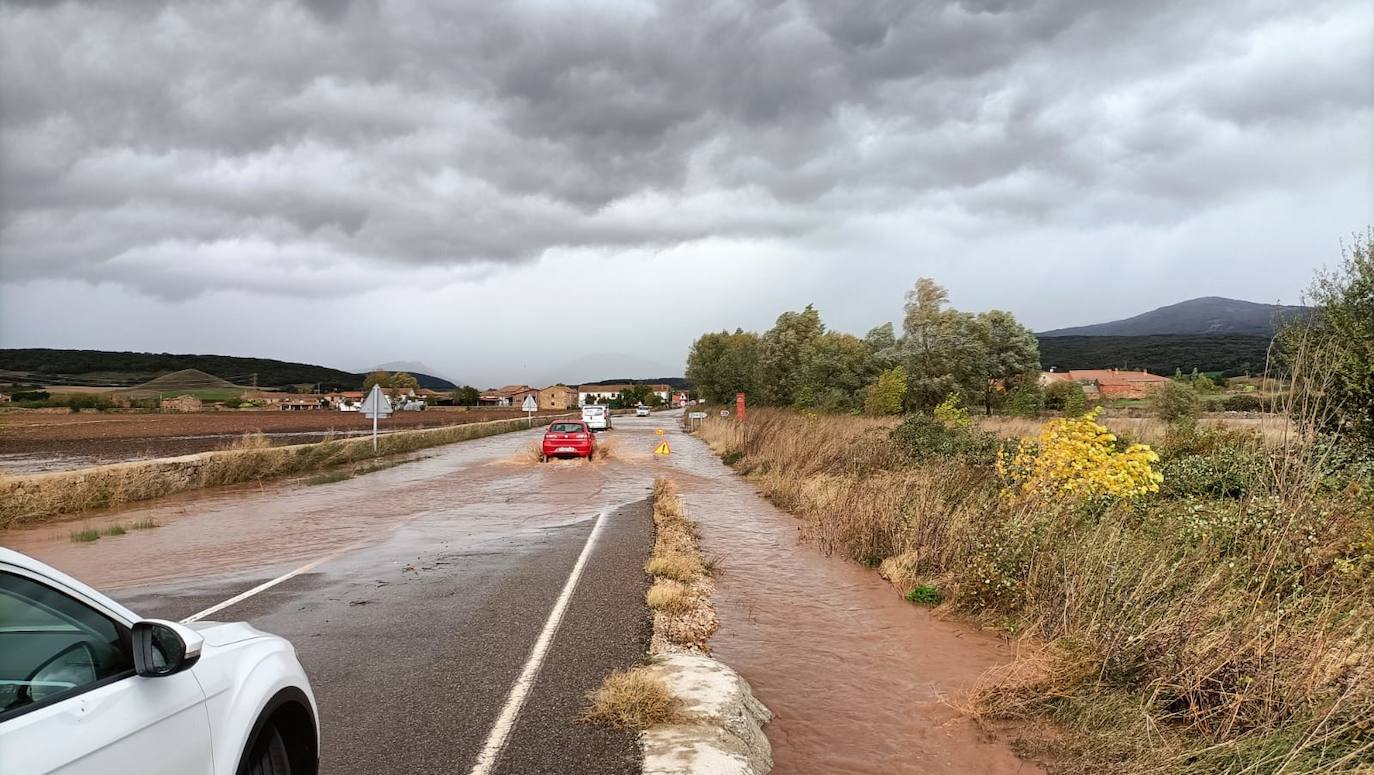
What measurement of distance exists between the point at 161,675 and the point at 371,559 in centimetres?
965

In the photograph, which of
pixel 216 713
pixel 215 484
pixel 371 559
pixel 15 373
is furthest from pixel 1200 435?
pixel 15 373

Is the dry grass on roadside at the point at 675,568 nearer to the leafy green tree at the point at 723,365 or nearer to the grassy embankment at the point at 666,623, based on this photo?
the grassy embankment at the point at 666,623

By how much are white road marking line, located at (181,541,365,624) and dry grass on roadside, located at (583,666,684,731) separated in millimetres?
3674

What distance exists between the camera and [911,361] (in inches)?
2215

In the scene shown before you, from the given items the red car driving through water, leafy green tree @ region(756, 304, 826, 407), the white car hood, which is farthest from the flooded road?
leafy green tree @ region(756, 304, 826, 407)

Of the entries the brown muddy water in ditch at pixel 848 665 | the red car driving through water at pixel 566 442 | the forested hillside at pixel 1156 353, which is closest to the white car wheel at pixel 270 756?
the brown muddy water in ditch at pixel 848 665

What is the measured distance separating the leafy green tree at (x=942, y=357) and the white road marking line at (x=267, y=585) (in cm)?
4640

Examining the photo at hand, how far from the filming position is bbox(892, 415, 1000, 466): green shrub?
622 inches

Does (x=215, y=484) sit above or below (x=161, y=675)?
below

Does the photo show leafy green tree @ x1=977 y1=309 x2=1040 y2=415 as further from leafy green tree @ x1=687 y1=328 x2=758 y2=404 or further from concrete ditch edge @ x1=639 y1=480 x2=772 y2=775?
concrete ditch edge @ x1=639 y1=480 x2=772 y2=775

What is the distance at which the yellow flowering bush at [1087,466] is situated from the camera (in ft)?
30.4

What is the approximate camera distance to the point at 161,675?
2.46m

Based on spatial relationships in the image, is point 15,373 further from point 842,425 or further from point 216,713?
point 216,713

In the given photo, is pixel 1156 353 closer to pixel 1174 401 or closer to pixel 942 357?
pixel 942 357
